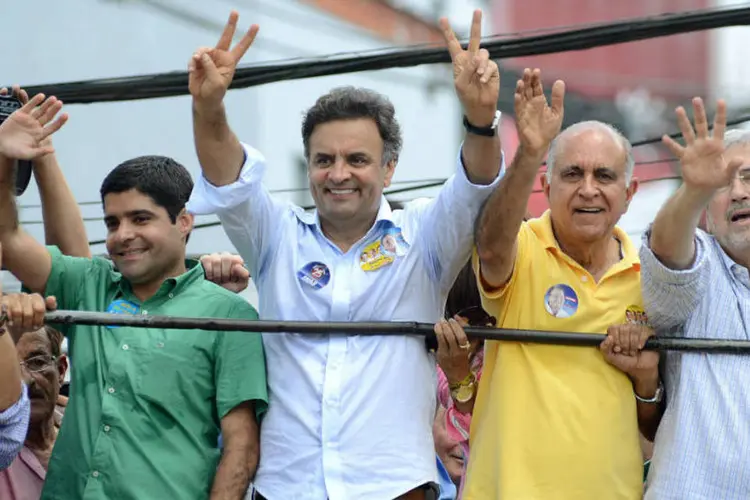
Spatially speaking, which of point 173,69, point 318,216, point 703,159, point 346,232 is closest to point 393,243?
point 346,232

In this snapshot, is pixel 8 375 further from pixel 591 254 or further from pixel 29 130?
pixel 591 254

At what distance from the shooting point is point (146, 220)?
14.0 feet

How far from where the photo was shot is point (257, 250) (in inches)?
159

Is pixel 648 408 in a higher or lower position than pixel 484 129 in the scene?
lower

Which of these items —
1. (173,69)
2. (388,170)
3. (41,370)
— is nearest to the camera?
(388,170)

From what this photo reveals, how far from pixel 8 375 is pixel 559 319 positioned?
5.18 feet

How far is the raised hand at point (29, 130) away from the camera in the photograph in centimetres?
403

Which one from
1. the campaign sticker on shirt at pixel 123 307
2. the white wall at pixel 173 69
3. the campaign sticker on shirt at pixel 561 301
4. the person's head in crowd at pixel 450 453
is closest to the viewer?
the campaign sticker on shirt at pixel 561 301

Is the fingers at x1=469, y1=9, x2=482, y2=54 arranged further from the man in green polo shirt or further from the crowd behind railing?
the man in green polo shirt

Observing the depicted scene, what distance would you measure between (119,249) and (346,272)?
0.76m

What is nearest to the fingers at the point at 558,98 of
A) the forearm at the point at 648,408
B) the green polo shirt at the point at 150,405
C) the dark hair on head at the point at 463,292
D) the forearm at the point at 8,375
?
the forearm at the point at 648,408

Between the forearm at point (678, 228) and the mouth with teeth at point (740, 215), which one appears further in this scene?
the mouth with teeth at point (740, 215)

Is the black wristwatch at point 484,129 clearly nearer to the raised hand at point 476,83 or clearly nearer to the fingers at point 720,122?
the raised hand at point 476,83

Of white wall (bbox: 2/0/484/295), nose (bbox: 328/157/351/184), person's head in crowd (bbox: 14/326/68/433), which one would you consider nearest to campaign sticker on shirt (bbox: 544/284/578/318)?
nose (bbox: 328/157/351/184)
